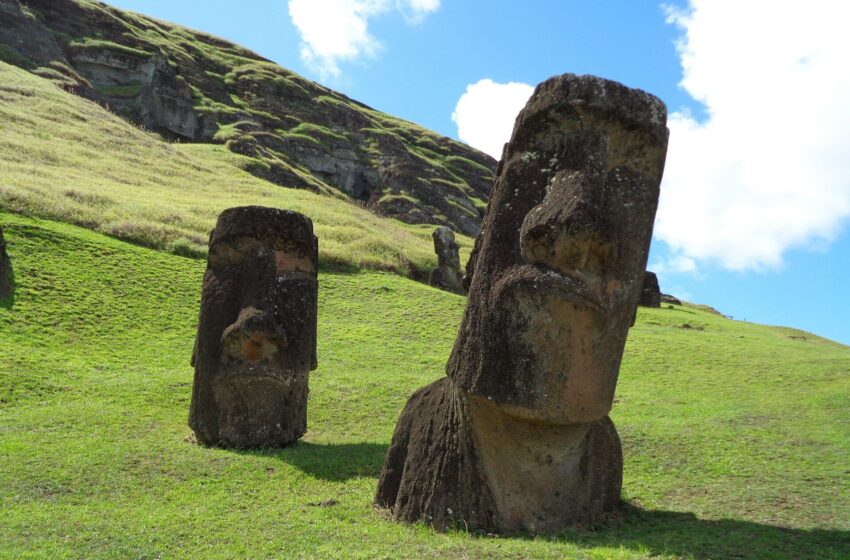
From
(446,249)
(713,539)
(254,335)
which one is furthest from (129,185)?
(713,539)

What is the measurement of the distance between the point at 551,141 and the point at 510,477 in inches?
125

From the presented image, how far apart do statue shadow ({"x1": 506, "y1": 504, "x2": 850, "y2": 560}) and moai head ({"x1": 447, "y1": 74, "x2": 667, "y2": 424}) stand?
1059 mm

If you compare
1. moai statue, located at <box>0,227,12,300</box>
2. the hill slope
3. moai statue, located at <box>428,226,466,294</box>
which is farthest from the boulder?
moai statue, located at <box>0,227,12,300</box>

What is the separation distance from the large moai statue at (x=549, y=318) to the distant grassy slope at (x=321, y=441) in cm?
49

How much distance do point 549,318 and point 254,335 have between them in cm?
534

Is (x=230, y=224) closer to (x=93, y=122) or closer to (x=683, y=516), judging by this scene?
(x=683, y=516)

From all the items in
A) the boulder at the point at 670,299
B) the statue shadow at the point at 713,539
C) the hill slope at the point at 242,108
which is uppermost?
the hill slope at the point at 242,108

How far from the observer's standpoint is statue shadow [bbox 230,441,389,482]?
962 centimetres

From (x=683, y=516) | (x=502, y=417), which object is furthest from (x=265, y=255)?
(x=683, y=516)

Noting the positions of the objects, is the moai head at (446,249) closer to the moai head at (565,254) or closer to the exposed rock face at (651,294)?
the exposed rock face at (651,294)

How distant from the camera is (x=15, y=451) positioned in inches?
387

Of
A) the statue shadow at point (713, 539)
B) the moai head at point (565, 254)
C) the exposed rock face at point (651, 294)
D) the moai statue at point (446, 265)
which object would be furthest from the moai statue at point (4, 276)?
the exposed rock face at point (651, 294)

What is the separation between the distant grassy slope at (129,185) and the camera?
87.5ft

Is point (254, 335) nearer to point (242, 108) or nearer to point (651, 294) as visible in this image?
point (651, 294)
